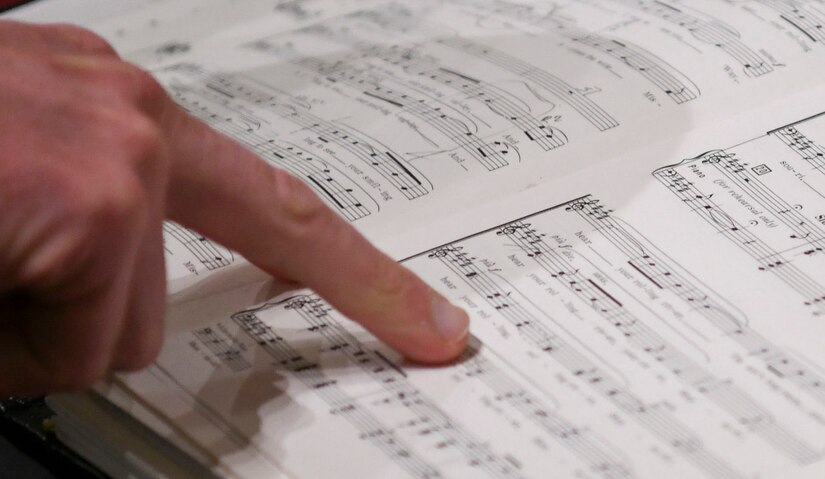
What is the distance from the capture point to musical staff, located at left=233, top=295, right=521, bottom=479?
1.58 ft

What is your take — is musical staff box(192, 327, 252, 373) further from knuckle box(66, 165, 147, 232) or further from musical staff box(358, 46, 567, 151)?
musical staff box(358, 46, 567, 151)

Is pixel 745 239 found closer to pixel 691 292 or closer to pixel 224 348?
pixel 691 292

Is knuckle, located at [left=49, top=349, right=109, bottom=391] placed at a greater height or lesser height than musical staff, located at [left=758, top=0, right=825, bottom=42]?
lesser

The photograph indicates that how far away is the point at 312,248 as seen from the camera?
1.74ft

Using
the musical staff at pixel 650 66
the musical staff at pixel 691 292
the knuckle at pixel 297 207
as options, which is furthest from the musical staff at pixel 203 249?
the musical staff at pixel 650 66

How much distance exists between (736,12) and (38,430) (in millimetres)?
608

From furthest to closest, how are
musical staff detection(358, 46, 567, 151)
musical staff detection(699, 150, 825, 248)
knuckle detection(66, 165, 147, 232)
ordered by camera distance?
musical staff detection(358, 46, 567, 151)
musical staff detection(699, 150, 825, 248)
knuckle detection(66, 165, 147, 232)

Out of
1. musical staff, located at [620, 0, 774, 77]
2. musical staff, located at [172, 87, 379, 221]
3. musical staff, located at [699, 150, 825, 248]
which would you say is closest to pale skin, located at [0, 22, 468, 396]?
musical staff, located at [172, 87, 379, 221]

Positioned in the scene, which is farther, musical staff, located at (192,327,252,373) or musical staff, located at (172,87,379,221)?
musical staff, located at (172,87,379,221)

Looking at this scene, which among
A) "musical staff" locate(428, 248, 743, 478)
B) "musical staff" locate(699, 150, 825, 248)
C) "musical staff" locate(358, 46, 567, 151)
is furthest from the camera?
"musical staff" locate(358, 46, 567, 151)

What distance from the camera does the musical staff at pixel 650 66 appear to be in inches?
28.9

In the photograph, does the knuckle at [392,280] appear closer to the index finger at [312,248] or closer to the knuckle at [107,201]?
the index finger at [312,248]

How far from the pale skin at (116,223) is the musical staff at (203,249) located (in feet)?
0.22

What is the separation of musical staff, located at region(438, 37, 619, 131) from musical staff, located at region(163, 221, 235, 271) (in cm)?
28
